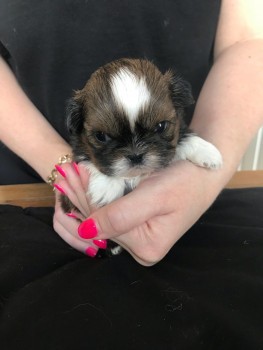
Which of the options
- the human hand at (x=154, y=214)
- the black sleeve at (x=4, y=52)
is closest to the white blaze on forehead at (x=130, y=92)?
the human hand at (x=154, y=214)

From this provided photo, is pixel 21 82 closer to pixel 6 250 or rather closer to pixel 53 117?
pixel 53 117

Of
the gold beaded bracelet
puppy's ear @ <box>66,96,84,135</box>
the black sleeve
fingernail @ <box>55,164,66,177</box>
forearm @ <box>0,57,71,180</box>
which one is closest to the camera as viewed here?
puppy's ear @ <box>66,96,84,135</box>

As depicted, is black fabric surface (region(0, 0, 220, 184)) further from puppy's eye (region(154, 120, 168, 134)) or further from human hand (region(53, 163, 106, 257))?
puppy's eye (region(154, 120, 168, 134))

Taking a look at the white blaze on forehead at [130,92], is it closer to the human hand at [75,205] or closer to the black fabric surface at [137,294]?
the human hand at [75,205]

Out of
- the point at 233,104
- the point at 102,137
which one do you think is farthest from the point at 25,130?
the point at 233,104

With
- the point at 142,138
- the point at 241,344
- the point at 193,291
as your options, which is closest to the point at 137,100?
the point at 142,138

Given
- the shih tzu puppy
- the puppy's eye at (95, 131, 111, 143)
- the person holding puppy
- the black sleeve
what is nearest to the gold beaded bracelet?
the person holding puppy

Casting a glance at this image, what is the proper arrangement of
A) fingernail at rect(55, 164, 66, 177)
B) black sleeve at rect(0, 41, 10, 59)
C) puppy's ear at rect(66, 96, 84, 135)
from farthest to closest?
1. black sleeve at rect(0, 41, 10, 59)
2. fingernail at rect(55, 164, 66, 177)
3. puppy's ear at rect(66, 96, 84, 135)
